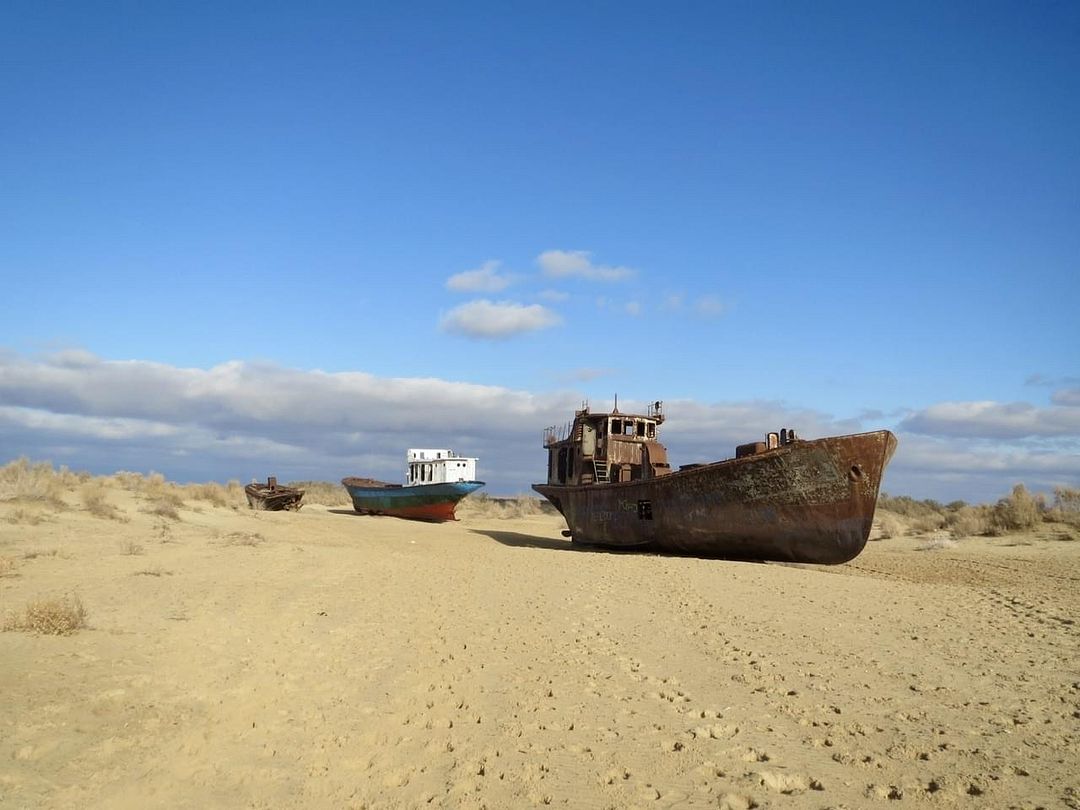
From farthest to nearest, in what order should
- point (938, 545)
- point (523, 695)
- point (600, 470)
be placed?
point (600, 470) → point (938, 545) → point (523, 695)

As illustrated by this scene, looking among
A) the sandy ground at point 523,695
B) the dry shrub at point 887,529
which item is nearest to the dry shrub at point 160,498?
the sandy ground at point 523,695

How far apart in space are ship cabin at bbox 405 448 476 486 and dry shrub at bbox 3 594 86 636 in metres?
30.8

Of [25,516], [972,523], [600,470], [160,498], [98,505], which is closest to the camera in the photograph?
[25,516]

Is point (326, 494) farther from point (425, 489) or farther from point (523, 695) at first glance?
point (523, 695)

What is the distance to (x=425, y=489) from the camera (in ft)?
123

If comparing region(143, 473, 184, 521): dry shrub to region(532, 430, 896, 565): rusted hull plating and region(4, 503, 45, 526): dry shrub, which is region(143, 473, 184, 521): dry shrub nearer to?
region(4, 503, 45, 526): dry shrub

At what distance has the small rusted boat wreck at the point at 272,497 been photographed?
35.0 m

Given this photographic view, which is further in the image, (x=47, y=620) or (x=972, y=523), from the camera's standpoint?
(x=972, y=523)

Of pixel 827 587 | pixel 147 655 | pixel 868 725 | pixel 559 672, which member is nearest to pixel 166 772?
pixel 147 655

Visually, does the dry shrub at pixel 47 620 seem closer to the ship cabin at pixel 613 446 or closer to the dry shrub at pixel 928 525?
the ship cabin at pixel 613 446

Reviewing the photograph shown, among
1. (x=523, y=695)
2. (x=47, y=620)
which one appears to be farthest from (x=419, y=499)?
(x=523, y=695)

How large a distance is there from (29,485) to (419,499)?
20.9 m

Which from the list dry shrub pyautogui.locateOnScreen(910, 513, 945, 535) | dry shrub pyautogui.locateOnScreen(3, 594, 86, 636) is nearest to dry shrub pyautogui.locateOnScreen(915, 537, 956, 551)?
dry shrub pyautogui.locateOnScreen(910, 513, 945, 535)

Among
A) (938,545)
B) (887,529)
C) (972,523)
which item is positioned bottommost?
(938,545)
